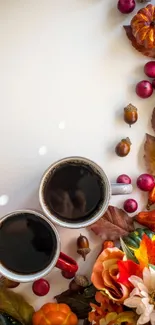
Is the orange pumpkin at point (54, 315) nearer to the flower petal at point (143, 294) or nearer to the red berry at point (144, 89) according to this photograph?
the flower petal at point (143, 294)

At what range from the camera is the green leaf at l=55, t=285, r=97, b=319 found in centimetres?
93

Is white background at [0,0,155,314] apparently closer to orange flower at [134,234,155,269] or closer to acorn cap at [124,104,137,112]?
acorn cap at [124,104,137,112]

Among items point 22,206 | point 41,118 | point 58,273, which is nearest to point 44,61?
point 41,118

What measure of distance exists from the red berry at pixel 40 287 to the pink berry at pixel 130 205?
0.61ft

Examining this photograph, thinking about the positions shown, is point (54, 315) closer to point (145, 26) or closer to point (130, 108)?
point (130, 108)

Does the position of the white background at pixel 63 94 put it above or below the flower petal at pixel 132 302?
above

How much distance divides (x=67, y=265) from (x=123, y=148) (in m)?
0.22

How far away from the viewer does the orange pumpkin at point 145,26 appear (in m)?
0.95

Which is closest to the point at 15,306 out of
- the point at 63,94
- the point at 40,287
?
the point at 40,287

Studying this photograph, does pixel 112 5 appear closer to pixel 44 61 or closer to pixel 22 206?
pixel 44 61

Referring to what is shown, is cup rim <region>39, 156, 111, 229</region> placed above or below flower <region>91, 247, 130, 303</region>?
above

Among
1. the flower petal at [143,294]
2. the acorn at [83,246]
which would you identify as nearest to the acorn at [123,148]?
the acorn at [83,246]

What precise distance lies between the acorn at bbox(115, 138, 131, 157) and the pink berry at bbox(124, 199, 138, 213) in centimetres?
8

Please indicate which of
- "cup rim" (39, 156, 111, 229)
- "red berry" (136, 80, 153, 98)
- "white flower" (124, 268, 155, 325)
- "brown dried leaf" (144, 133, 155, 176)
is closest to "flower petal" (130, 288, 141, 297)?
"white flower" (124, 268, 155, 325)
